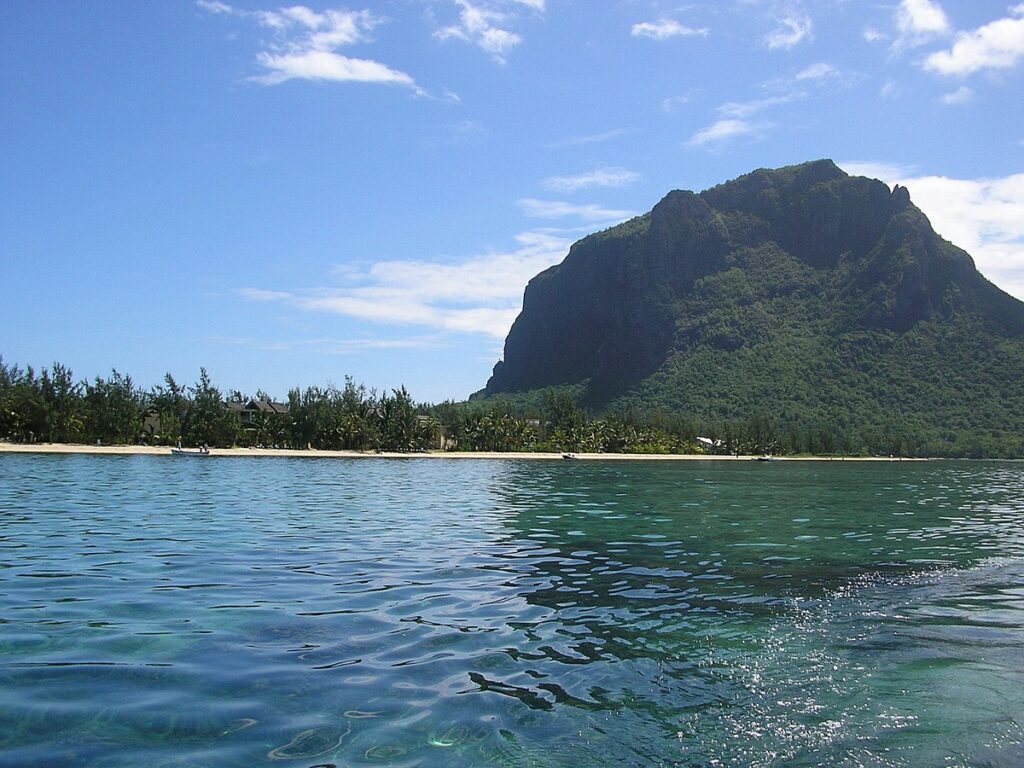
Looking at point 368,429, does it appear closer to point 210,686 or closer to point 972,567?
point 972,567

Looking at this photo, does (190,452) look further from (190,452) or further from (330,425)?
(330,425)

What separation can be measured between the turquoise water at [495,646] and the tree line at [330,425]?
56.6 m

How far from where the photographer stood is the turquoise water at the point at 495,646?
21.6 feet

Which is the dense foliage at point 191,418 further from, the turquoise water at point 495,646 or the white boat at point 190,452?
the turquoise water at point 495,646

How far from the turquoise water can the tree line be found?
5665 centimetres

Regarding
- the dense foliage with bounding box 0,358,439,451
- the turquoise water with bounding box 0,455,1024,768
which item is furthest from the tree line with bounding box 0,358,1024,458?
the turquoise water with bounding box 0,455,1024,768

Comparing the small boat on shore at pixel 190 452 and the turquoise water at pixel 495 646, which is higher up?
the small boat on shore at pixel 190 452

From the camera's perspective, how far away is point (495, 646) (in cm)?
959

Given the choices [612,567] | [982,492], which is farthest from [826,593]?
[982,492]

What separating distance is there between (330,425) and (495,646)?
80.7m

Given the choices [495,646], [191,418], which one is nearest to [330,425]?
[191,418]

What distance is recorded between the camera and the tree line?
229 feet

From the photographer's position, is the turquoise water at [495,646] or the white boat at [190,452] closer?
the turquoise water at [495,646]

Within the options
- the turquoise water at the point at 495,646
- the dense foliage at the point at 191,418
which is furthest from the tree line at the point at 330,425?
the turquoise water at the point at 495,646
